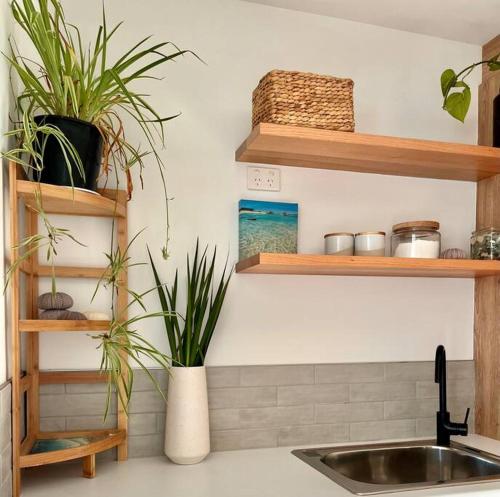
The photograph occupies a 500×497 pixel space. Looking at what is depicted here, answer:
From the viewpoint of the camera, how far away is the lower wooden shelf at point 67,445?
4.54 ft

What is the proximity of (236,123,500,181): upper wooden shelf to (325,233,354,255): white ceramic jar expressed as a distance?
29 centimetres

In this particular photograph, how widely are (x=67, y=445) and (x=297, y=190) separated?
1.17 m

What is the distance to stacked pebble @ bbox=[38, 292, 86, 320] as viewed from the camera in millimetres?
1551

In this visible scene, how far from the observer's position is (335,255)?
71.2 inches

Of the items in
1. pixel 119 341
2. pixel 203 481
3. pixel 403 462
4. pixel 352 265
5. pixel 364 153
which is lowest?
pixel 403 462

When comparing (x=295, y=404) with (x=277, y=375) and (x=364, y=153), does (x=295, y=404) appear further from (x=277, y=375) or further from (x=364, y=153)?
(x=364, y=153)

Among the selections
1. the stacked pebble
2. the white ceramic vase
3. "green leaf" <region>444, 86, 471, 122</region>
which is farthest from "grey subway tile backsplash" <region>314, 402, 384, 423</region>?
"green leaf" <region>444, 86, 471, 122</region>

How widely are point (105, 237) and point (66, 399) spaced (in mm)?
547

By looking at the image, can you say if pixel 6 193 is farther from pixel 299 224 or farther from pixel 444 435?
pixel 444 435

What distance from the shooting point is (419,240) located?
1.85m

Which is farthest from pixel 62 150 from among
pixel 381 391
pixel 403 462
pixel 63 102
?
pixel 403 462

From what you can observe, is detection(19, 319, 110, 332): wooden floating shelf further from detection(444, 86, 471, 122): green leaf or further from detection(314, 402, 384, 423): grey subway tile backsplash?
detection(444, 86, 471, 122): green leaf

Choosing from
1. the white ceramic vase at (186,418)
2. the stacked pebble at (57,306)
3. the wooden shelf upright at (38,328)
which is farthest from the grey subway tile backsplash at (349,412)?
the stacked pebble at (57,306)

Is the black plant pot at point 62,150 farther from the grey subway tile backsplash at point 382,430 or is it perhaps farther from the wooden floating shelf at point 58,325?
the grey subway tile backsplash at point 382,430
